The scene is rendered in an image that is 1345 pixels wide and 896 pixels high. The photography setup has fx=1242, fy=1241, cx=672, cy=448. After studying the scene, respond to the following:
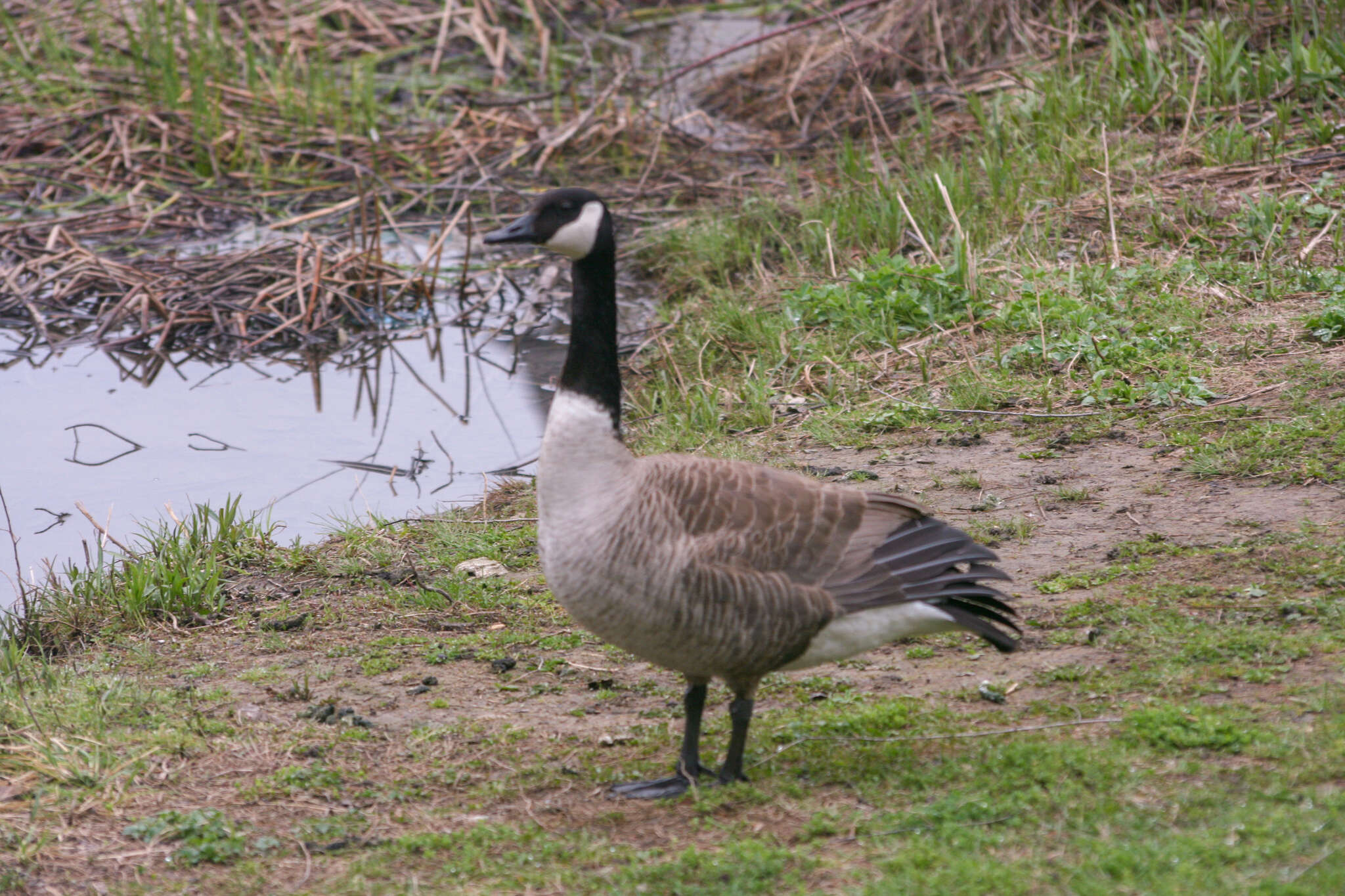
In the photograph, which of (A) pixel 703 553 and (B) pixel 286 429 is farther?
(B) pixel 286 429

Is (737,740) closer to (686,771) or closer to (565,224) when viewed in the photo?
(686,771)

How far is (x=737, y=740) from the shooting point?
12.1ft

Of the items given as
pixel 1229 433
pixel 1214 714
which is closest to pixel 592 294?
pixel 1214 714

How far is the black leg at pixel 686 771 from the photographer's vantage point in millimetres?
3660

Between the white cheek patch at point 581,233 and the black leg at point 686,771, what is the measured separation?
137 centimetres

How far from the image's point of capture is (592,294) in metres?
3.76

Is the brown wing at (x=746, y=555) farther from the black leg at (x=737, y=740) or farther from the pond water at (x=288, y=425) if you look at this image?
the pond water at (x=288, y=425)

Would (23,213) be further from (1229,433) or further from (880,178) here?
(1229,433)

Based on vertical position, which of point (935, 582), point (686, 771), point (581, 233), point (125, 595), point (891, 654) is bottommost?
point (891, 654)

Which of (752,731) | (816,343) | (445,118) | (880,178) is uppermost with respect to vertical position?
(445,118)

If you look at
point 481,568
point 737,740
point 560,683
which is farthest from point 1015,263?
point 737,740

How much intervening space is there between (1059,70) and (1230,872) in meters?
7.58

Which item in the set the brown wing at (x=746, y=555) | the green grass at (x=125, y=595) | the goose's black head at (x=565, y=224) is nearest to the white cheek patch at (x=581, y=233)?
the goose's black head at (x=565, y=224)

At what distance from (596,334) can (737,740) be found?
1.28 metres
